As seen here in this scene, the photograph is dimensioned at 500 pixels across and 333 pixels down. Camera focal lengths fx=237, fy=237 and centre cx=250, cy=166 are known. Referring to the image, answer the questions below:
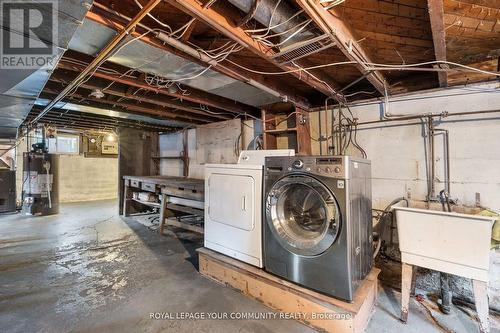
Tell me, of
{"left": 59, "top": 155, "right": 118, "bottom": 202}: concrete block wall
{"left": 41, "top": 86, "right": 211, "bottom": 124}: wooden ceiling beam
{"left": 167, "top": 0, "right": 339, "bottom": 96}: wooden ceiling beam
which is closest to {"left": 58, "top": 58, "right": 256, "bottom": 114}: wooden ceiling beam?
{"left": 41, "top": 86, "right": 211, "bottom": 124}: wooden ceiling beam

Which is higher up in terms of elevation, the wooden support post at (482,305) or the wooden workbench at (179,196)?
the wooden workbench at (179,196)

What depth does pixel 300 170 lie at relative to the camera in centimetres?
191

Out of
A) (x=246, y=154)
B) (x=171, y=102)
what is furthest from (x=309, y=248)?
(x=171, y=102)

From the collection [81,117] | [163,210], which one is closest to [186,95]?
[163,210]

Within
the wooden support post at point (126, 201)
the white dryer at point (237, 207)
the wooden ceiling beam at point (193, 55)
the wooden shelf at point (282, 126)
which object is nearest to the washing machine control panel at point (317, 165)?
the white dryer at point (237, 207)

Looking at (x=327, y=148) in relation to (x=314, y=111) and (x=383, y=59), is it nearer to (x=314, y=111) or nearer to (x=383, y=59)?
(x=314, y=111)

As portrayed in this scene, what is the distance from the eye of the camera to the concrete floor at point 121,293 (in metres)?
1.86

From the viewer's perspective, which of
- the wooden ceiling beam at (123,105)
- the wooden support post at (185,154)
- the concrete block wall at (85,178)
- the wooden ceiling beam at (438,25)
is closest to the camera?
the wooden ceiling beam at (438,25)

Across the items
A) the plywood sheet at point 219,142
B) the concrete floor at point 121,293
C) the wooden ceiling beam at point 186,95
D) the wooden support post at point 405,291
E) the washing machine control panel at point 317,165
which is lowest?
the concrete floor at point 121,293

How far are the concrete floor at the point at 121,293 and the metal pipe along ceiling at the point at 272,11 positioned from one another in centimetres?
214

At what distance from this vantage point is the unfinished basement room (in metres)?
1.54

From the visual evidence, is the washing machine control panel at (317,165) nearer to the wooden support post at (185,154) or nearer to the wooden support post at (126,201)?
the wooden support post at (185,154)

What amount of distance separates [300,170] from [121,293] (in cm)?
207

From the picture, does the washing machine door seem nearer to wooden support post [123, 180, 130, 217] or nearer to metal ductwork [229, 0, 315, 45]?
metal ductwork [229, 0, 315, 45]
